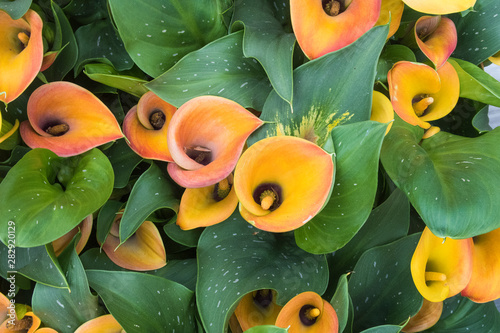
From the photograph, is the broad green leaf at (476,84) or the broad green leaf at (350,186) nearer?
the broad green leaf at (350,186)

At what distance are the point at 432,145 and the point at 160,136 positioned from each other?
36cm

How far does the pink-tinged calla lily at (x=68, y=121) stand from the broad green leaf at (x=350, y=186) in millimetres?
266

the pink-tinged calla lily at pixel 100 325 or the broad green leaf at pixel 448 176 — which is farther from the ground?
the broad green leaf at pixel 448 176

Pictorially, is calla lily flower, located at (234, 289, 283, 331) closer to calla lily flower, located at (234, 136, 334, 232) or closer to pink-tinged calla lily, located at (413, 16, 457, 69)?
calla lily flower, located at (234, 136, 334, 232)

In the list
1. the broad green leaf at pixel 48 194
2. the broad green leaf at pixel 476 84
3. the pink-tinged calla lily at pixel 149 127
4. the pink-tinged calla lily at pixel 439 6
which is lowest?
the broad green leaf at pixel 48 194

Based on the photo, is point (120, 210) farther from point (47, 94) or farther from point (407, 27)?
point (407, 27)

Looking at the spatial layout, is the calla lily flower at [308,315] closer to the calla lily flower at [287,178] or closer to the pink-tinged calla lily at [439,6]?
the calla lily flower at [287,178]

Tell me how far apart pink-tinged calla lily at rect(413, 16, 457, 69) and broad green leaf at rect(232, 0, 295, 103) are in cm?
17

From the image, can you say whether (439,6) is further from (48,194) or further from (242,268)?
(48,194)

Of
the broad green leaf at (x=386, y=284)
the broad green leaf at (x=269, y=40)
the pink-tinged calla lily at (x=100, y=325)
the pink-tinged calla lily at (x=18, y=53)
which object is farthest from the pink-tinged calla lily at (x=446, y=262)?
the pink-tinged calla lily at (x=18, y=53)

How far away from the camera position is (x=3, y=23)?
513 mm

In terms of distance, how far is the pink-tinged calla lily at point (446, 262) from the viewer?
475 millimetres

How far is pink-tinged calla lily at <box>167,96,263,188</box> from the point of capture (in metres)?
0.43

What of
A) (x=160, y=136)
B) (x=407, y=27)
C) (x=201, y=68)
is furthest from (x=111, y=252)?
(x=407, y=27)
